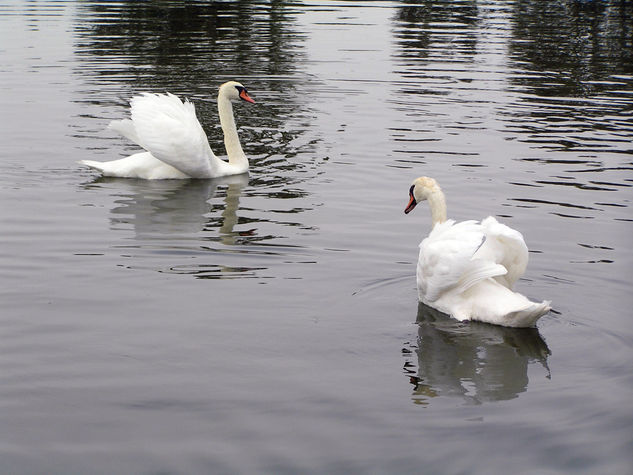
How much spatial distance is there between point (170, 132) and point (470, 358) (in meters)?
6.56

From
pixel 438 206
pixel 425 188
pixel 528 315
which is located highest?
pixel 425 188

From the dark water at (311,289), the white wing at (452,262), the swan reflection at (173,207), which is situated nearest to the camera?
the dark water at (311,289)

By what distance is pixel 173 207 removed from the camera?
507 inches

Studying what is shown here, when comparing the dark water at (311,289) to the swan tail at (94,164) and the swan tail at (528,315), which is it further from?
the swan tail at (94,164)

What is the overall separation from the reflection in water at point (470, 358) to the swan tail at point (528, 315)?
10cm

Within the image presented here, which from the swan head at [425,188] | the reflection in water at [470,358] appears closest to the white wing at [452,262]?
the reflection in water at [470,358]

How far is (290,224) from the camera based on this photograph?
1194 centimetres

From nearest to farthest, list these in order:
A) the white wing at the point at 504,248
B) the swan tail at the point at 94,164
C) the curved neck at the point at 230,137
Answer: the white wing at the point at 504,248 < the swan tail at the point at 94,164 < the curved neck at the point at 230,137

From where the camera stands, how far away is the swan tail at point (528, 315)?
8.16m

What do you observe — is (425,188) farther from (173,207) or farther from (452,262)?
(173,207)

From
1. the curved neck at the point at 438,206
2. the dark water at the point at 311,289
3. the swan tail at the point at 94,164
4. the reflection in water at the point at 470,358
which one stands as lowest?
the reflection in water at the point at 470,358

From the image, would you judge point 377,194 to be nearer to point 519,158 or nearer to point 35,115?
point 519,158

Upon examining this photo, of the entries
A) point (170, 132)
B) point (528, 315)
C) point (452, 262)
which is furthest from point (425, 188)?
point (170, 132)

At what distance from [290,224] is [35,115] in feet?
26.6
